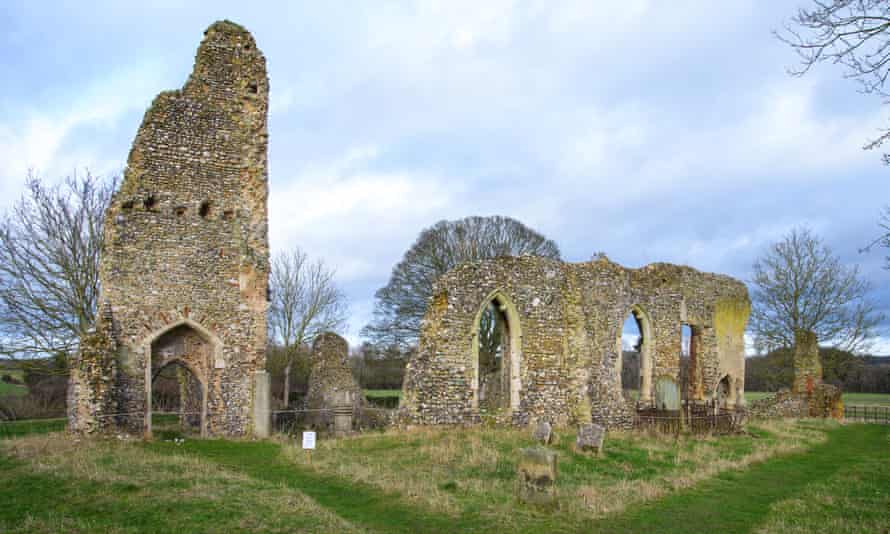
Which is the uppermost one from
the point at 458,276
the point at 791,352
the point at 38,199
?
the point at 38,199

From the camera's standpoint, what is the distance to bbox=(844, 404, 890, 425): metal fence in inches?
1024

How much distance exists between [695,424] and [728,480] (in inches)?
233

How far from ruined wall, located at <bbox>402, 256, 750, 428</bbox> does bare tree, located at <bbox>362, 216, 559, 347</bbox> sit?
9761 millimetres

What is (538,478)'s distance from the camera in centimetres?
891

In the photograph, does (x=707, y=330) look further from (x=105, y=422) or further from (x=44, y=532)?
(x=44, y=532)

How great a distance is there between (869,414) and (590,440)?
20.6 m

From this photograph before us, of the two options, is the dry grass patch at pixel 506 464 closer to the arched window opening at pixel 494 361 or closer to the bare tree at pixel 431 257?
the arched window opening at pixel 494 361

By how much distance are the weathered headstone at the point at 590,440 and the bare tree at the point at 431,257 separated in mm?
16403

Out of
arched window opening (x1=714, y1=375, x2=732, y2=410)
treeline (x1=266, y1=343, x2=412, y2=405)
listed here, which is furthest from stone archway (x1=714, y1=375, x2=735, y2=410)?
treeline (x1=266, y1=343, x2=412, y2=405)

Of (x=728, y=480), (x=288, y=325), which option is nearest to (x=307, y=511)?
(x=728, y=480)

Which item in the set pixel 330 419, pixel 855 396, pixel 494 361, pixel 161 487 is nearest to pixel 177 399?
pixel 330 419

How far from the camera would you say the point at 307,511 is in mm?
8430

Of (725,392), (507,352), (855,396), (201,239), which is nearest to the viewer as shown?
(201,239)

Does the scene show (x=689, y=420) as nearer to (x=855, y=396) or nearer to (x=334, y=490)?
(x=334, y=490)
